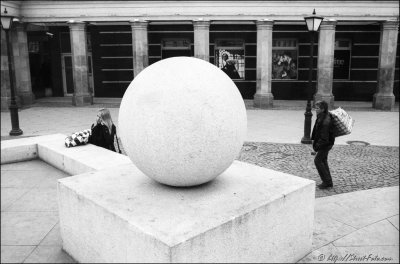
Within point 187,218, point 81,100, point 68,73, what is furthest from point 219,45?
point 187,218

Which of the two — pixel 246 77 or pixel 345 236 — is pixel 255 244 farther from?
pixel 246 77

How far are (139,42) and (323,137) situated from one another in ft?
45.7

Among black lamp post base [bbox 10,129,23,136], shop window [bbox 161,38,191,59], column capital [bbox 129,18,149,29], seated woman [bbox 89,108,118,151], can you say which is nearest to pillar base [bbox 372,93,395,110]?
shop window [bbox 161,38,191,59]

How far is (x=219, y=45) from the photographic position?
2281 cm

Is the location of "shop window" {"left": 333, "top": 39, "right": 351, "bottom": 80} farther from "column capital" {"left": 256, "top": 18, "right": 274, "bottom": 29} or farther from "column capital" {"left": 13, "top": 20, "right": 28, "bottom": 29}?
"column capital" {"left": 13, "top": 20, "right": 28, "bottom": 29}

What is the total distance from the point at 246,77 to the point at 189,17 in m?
5.41

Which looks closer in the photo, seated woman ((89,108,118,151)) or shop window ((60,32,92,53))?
seated woman ((89,108,118,151))

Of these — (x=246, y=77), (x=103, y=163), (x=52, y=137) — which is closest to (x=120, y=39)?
(x=246, y=77)

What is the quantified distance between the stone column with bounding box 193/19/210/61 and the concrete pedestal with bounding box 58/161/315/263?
14562 mm

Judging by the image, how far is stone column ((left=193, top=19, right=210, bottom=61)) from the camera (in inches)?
760

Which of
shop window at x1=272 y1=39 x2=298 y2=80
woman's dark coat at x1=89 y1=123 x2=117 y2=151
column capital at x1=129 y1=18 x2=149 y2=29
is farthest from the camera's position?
shop window at x1=272 y1=39 x2=298 y2=80

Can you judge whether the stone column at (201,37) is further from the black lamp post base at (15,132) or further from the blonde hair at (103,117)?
the blonde hair at (103,117)

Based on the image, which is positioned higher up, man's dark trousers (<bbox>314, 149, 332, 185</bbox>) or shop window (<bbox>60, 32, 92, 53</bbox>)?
shop window (<bbox>60, 32, 92, 53</bbox>)

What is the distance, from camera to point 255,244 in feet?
14.1
